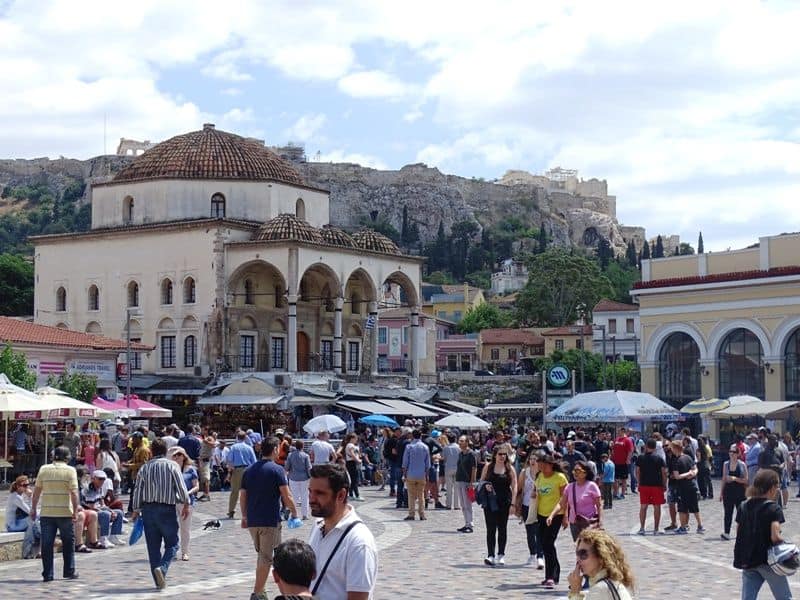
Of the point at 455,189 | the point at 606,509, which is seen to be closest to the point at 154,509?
the point at 606,509

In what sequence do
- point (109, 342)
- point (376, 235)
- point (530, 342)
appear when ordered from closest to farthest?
point (109, 342), point (376, 235), point (530, 342)

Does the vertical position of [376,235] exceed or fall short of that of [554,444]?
it exceeds it

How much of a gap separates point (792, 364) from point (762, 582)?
3591cm

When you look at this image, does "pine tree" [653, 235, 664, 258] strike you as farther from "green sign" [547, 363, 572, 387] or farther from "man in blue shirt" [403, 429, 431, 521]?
"man in blue shirt" [403, 429, 431, 521]

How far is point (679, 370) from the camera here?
48.8m

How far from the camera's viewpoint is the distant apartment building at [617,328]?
10006 cm

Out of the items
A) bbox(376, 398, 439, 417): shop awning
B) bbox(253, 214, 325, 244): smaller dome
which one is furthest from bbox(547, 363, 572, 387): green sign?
bbox(253, 214, 325, 244): smaller dome

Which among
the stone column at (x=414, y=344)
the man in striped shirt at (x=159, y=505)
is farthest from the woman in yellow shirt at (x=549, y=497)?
the stone column at (x=414, y=344)

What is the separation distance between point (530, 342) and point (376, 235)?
54074mm

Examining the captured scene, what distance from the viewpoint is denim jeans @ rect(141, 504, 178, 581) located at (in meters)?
13.9

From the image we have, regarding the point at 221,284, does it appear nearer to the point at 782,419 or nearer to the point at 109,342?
the point at 109,342

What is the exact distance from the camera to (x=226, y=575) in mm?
15148

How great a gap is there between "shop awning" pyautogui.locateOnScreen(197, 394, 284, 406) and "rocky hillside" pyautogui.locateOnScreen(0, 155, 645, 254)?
4857 inches

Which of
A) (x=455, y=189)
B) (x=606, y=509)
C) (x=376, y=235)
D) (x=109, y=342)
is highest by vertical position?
(x=455, y=189)
